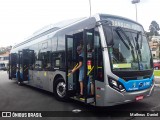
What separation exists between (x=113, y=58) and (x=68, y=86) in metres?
2.32

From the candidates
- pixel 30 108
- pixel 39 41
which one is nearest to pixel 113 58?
pixel 30 108

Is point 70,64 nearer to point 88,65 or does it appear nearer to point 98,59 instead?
point 88,65

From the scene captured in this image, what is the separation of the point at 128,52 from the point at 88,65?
130 centimetres

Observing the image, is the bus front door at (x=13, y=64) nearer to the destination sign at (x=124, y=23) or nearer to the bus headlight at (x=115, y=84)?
the destination sign at (x=124, y=23)

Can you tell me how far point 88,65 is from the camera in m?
6.23

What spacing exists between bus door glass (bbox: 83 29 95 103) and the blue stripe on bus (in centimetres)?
96

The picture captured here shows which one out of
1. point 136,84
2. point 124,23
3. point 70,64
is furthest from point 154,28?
point 136,84

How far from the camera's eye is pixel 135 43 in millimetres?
6508

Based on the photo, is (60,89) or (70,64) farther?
(60,89)

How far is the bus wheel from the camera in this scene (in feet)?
26.4

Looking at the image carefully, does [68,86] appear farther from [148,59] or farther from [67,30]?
[148,59]

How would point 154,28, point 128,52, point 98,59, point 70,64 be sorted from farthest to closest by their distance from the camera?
point 154,28
point 70,64
point 128,52
point 98,59

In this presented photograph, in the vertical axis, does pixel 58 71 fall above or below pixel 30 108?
above

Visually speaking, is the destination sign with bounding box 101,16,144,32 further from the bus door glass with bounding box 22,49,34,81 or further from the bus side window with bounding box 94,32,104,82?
the bus door glass with bounding box 22,49,34,81
